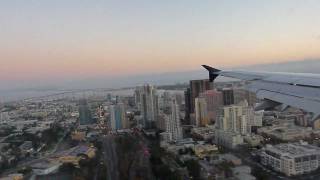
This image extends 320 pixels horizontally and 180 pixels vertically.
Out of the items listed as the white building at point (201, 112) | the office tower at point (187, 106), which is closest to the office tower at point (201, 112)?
the white building at point (201, 112)

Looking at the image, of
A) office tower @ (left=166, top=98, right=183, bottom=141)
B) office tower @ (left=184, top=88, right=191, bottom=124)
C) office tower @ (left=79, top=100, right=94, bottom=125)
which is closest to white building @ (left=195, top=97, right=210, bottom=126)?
office tower @ (left=184, top=88, right=191, bottom=124)

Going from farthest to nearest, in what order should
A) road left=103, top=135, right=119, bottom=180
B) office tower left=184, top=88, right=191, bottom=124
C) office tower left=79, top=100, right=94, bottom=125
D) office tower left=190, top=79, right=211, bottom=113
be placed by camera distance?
office tower left=190, top=79, right=211, bottom=113
office tower left=184, top=88, right=191, bottom=124
office tower left=79, top=100, right=94, bottom=125
road left=103, top=135, right=119, bottom=180

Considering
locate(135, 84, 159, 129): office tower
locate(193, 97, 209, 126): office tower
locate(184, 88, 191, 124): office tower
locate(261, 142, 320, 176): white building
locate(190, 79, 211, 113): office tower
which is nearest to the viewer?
locate(261, 142, 320, 176): white building

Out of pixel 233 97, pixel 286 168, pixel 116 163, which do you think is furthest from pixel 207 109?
pixel 116 163

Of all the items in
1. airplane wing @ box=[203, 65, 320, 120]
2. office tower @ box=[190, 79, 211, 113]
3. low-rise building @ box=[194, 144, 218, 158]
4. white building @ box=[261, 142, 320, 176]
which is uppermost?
airplane wing @ box=[203, 65, 320, 120]

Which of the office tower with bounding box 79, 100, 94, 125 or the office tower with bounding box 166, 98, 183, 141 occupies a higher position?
the office tower with bounding box 79, 100, 94, 125

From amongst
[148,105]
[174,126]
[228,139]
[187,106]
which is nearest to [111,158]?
[228,139]

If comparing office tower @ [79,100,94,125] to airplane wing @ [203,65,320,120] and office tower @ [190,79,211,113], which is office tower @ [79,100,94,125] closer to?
office tower @ [190,79,211,113]
